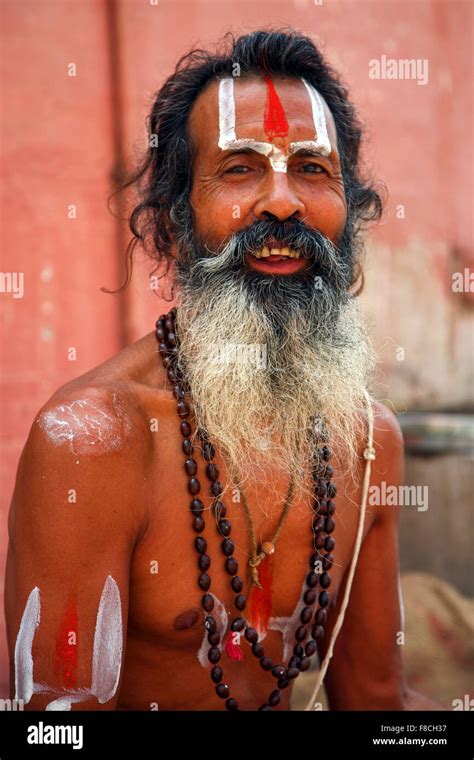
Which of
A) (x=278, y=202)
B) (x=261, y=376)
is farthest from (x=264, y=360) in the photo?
(x=278, y=202)

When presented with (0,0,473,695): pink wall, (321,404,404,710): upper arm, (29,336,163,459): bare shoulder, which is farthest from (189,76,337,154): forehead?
(0,0,473,695): pink wall

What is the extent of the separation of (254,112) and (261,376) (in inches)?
30.4

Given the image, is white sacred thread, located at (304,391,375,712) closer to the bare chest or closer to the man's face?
the bare chest

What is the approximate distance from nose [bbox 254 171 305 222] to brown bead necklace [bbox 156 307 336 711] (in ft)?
1.42

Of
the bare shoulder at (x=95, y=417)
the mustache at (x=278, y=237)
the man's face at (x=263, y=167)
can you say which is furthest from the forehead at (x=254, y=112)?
the bare shoulder at (x=95, y=417)

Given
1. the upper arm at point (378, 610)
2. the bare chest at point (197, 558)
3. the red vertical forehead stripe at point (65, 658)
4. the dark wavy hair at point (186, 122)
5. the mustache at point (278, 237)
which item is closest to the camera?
the red vertical forehead stripe at point (65, 658)

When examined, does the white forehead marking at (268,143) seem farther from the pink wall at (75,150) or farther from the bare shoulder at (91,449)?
the pink wall at (75,150)

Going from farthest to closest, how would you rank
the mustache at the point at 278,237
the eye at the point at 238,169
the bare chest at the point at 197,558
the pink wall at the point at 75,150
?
the pink wall at the point at 75,150
the eye at the point at 238,169
the mustache at the point at 278,237
the bare chest at the point at 197,558

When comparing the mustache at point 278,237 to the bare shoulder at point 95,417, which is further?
the mustache at point 278,237

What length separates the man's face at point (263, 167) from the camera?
2.51 metres

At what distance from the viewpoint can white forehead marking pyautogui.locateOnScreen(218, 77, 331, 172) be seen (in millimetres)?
2521

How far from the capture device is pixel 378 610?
284 cm

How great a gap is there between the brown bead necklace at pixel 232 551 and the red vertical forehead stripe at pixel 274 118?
60 centimetres
